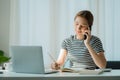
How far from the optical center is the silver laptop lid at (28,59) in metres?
1.76

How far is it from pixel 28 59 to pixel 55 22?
237 cm

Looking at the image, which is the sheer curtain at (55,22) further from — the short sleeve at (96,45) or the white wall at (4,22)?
the short sleeve at (96,45)

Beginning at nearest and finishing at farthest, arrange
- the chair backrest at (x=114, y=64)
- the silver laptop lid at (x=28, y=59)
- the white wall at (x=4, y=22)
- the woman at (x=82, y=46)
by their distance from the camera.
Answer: the silver laptop lid at (x=28, y=59)
the woman at (x=82, y=46)
the chair backrest at (x=114, y=64)
the white wall at (x=4, y=22)

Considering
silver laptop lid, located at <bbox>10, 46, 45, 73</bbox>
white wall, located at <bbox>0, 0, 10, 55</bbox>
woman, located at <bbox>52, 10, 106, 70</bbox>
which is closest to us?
silver laptop lid, located at <bbox>10, 46, 45, 73</bbox>

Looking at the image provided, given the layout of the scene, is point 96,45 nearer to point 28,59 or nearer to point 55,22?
point 28,59

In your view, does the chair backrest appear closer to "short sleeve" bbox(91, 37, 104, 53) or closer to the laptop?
"short sleeve" bbox(91, 37, 104, 53)

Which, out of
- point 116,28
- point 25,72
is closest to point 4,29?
point 116,28

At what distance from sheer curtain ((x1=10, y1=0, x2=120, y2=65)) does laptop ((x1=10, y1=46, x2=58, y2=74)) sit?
7.24 ft

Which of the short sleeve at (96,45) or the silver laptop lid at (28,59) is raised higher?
the short sleeve at (96,45)

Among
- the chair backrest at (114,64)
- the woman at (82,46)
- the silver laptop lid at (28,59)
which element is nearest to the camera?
the silver laptop lid at (28,59)

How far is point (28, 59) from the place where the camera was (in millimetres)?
1795

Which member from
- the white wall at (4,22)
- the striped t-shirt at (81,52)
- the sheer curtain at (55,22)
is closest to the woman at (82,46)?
the striped t-shirt at (81,52)

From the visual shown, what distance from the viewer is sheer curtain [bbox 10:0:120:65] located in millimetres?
4070

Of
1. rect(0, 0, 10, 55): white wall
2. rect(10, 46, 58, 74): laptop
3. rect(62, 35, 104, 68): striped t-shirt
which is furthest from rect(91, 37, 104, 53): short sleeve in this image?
rect(0, 0, 10, 55): white wall
